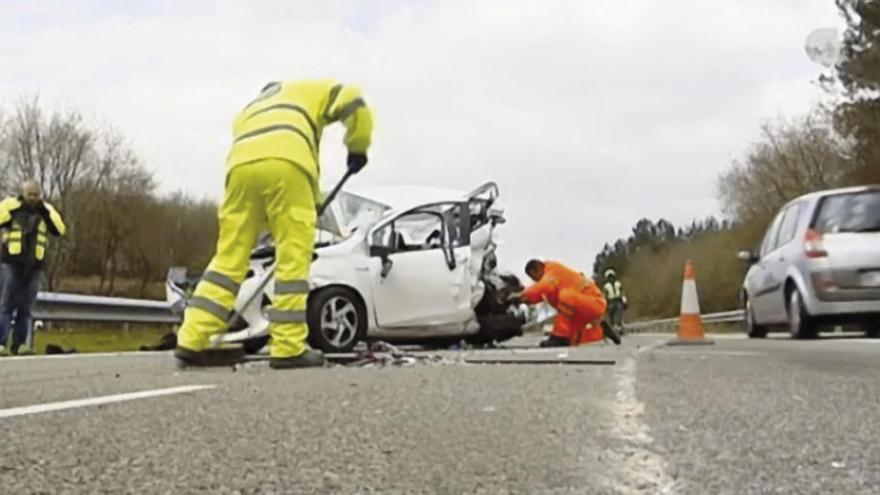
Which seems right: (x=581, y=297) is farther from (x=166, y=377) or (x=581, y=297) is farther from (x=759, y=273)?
(x=166, y=377)

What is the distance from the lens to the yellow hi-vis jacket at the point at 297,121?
7.54 meters

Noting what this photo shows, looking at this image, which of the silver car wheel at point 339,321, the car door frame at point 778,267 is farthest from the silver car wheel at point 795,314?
the silver car wheel at point 339,321

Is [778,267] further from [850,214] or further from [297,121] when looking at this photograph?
[297,121]

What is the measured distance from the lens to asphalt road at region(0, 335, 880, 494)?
10.0 ft

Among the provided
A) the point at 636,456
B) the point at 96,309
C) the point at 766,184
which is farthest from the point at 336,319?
the point at 766,184

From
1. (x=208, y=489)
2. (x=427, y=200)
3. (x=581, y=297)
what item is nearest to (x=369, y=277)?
(x=427, y=200)

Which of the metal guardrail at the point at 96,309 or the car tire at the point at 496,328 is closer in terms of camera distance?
the car tire at the point at 496,328

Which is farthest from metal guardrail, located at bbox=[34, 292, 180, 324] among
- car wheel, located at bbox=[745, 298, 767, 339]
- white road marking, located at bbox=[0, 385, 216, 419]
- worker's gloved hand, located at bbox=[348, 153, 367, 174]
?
white road marking, located at bbox=[0, 385, 216, 419]

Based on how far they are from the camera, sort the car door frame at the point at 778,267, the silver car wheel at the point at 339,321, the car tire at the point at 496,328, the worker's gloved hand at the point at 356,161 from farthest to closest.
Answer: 1. the car door frame at the point at 778,267
2. the car tire at the point at 496,328
3. the silver car wheel at the point at 339,321
4. the worker's gloved hand at the point at 356,161

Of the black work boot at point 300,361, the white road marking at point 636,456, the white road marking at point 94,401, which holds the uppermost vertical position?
the black work boot at point 300,361

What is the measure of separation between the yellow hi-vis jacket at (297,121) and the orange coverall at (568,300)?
21.9 feet

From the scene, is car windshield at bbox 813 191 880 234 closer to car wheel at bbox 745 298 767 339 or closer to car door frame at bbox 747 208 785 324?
car door frame at bbox 747 208 785 324

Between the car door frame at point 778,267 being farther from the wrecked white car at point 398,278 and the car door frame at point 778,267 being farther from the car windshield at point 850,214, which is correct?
the wrecked white car at point 398,278

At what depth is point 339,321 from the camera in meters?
11.0
